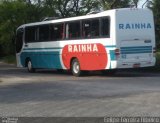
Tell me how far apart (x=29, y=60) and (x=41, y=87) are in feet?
37.5

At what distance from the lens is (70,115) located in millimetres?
11273

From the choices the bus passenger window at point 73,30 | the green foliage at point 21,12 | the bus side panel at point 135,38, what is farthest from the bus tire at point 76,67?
the green foliage at point 21,12

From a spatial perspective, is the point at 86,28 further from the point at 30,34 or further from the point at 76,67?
the point at 30,34

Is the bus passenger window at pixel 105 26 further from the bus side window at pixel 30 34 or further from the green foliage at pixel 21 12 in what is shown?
the green foliage at pixel 21 12

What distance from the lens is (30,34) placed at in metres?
29.2

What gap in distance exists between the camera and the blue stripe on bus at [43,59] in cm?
2631

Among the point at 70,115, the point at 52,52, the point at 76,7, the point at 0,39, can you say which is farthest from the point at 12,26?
the point at 70,115

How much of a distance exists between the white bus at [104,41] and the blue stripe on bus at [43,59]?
0.18ft

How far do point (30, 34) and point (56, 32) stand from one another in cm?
343

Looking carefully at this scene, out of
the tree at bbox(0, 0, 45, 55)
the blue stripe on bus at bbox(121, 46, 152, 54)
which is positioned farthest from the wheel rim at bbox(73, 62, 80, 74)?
the tree at bbox(0, 0, 45, 55)

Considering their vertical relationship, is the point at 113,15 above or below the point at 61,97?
above

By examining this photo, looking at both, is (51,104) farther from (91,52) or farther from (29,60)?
(29,60)

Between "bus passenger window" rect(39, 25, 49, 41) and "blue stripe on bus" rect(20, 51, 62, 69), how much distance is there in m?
0.83

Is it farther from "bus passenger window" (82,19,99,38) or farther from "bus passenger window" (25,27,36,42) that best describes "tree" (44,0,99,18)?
"bus passenger window" (82,19,99,38)
